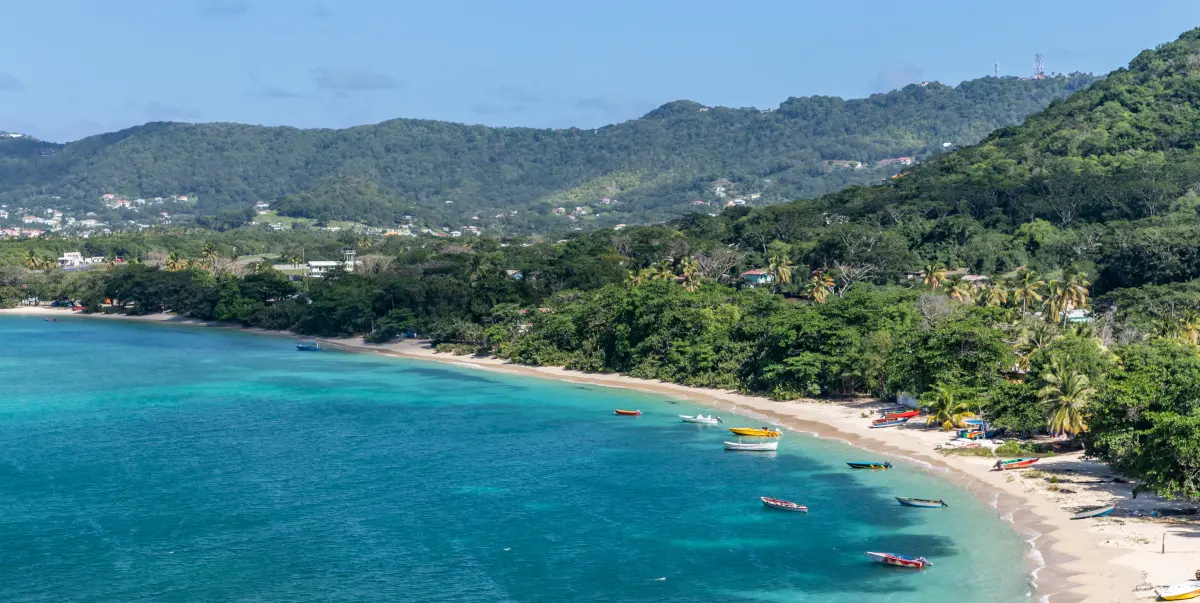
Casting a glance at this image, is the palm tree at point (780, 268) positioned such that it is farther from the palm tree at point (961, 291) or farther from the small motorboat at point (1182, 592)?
the small motorboat at point (1182, 592)

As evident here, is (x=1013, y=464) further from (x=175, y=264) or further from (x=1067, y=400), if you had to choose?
(x=175, y=264)

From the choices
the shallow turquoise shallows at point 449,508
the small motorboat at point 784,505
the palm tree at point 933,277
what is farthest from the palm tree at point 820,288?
the small motorboat at point 784,505

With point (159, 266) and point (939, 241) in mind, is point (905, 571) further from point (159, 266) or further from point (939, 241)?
point (159, 266)

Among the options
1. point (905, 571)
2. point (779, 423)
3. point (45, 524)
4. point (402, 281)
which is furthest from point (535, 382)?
point (905, 571)

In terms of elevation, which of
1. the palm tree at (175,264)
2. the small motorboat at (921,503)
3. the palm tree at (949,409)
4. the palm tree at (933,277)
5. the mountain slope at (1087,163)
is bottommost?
the small motorboat at (921,503)

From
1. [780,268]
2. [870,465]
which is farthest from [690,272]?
[870,465]

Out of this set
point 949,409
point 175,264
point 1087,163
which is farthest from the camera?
point 175,264

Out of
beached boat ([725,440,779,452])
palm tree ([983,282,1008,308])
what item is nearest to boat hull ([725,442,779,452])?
beached boat ([725,440,779,452])
